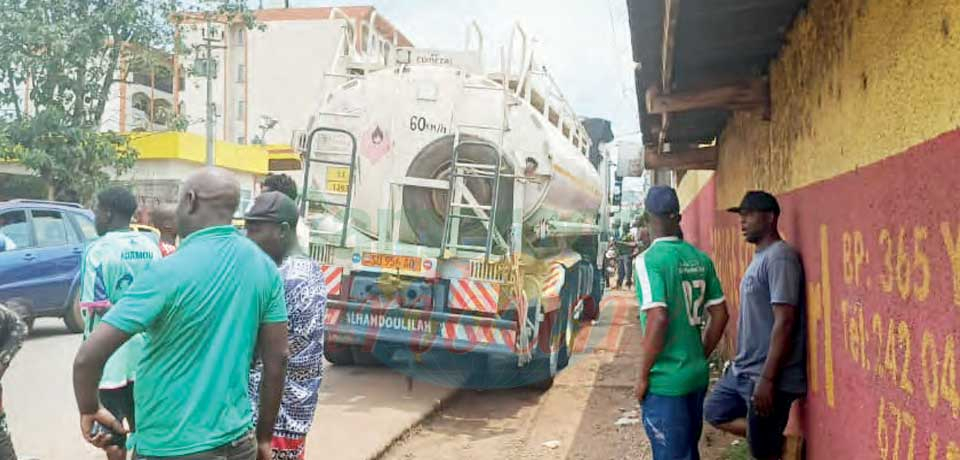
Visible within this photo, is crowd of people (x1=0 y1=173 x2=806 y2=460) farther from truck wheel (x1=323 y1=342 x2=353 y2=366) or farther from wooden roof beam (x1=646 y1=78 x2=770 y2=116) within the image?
truck wheel (x1=323 y1=342 x2=353 y2=366)

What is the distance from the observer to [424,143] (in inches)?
283

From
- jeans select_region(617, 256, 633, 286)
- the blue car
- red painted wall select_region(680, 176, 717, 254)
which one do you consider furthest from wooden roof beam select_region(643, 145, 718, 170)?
jeans select_region(617, 256, 633, 286)

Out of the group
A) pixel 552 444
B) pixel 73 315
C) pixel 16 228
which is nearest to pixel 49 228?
pixel 16 228

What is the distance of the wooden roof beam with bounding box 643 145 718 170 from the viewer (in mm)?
8273

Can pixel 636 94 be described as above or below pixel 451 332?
above

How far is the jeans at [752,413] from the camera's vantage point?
3926 mm

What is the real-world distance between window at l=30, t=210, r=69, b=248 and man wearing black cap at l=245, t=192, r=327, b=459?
7627mm

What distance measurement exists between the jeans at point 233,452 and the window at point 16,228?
26.7 feet

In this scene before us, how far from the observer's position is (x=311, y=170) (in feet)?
23.8

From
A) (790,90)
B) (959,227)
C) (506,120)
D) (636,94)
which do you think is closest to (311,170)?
(506,120)

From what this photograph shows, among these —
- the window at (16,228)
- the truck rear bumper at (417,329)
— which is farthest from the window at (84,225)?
the truck rear bumper at (417,329)

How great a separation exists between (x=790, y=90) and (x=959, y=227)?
2597mm

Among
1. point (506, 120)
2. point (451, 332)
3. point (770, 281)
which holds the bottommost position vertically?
point (451, 332)

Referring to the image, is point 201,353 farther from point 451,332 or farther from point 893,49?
point 451,332
